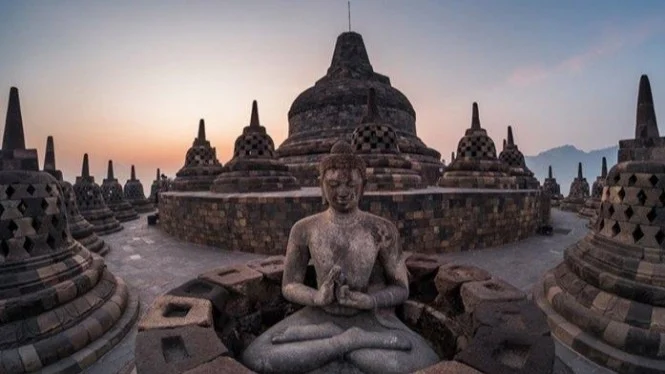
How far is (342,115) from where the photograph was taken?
66.6ft

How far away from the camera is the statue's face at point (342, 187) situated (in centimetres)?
265

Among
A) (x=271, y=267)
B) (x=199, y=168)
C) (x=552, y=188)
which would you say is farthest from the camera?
(x=552, y=188)

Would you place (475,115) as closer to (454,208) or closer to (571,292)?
(454,208)

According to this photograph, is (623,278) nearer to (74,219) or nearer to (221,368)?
(221,368)

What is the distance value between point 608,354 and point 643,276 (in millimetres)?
1184

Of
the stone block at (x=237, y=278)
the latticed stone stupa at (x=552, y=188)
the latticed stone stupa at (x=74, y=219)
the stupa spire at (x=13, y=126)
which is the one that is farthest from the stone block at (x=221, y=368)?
the latticed stone stupa at (x=552, y=188)

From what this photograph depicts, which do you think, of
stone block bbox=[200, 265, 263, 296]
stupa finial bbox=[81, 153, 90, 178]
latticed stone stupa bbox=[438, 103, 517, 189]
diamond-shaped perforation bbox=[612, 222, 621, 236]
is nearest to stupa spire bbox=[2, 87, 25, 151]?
stone block bbox=[200, 265, 263, 296]

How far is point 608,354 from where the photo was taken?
3793mm

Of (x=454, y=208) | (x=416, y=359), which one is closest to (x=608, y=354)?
(x=416, y=359)

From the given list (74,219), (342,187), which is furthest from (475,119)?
(74,219)

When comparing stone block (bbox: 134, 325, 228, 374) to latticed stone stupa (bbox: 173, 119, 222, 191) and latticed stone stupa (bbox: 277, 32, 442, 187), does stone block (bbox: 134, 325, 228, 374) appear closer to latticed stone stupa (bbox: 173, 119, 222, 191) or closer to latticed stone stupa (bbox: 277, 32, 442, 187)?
latticed stone stupa (bbox: 277, 32, 442, 187)

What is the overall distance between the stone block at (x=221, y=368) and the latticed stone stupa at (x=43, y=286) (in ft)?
10.7

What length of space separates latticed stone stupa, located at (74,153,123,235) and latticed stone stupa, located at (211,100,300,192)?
4.70 meters

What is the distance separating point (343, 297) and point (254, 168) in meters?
11.3
